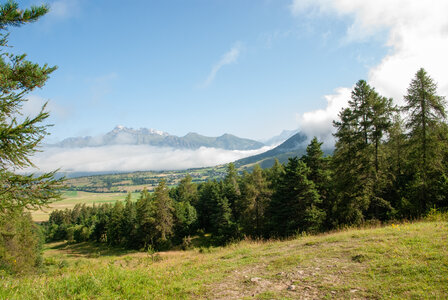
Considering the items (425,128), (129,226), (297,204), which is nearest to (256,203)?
(297,204)

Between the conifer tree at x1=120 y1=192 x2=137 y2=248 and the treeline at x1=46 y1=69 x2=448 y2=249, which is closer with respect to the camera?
the treeline at x1=46 y1=69 x2=448 y2=249

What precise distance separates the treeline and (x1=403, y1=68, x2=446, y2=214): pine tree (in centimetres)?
7

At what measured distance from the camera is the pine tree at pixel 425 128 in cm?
2000

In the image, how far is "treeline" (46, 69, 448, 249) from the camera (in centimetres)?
2033

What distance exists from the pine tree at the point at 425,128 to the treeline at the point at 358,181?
67 millimetres

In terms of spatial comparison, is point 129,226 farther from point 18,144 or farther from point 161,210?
point 18,144

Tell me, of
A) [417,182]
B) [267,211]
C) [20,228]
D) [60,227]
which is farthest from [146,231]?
[60,227]

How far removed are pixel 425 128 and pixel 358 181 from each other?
7.77 m

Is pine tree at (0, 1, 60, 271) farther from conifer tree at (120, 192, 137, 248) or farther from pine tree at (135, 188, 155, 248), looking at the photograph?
conifer tree at (120, 192, 137, 248)

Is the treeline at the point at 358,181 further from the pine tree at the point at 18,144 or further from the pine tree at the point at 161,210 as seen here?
the pine tree at the point at 18,144

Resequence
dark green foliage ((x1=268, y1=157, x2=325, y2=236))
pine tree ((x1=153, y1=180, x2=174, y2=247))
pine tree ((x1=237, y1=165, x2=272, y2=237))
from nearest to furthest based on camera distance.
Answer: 1. dark green foliage ((x1=268, y1=157, x2=325, y2=236))
2. pine tree ((x1=237, y1=165, x2=272, y2=237))
3. pine tree ((x1=153, y1=180, x2=174, y2=247))

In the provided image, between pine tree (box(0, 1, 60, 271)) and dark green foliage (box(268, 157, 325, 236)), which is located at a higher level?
pine tree (box(0, 1, 60, 271))

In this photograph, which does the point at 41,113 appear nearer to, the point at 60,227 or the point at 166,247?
the point at 166,247

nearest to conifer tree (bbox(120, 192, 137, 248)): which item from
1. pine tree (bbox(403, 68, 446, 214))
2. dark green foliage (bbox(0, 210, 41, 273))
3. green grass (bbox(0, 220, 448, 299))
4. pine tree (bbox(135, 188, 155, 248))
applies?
A: pine tree (bbox(135, 188, 155, 248))
